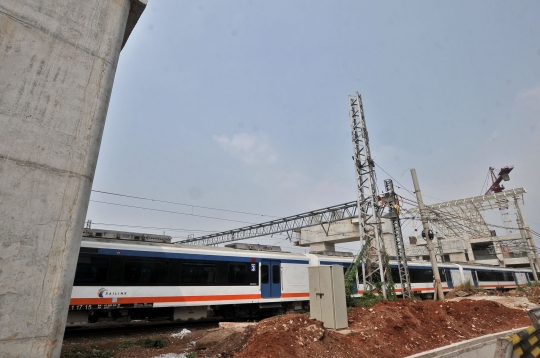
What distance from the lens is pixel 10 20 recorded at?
13.0 feet

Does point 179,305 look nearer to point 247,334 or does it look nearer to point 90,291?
point 90,291

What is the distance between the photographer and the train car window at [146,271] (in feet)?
35.5

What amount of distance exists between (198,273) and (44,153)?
9.33 meters

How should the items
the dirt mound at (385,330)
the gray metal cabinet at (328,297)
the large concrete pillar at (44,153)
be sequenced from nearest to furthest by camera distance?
the large concrete pillar at (44,153)
the dirt mound at (385,330)
the gray metal cabinet at (328,297)

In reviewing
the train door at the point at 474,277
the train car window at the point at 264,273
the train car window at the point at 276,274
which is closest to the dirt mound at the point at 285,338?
the train car window at the point at 264,273

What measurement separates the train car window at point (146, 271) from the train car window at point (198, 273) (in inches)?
27.4

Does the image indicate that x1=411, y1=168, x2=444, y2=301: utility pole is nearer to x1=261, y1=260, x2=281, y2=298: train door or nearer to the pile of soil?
the pile of soil

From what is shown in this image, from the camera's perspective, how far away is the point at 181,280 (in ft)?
39.0

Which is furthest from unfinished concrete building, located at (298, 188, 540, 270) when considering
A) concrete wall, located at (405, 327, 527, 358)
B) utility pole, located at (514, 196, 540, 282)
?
concrete wall, located at (405, 327, 527, 358)

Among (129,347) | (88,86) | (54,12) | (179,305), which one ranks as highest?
(54,12)

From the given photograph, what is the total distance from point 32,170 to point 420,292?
24091 millimetres

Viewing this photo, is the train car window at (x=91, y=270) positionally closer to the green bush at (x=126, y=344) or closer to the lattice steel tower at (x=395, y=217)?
the green bush at (x=126, y=344)

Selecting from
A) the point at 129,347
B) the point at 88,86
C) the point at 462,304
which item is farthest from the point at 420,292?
the point at 88,86

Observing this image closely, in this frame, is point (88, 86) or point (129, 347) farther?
point (129, 347)
